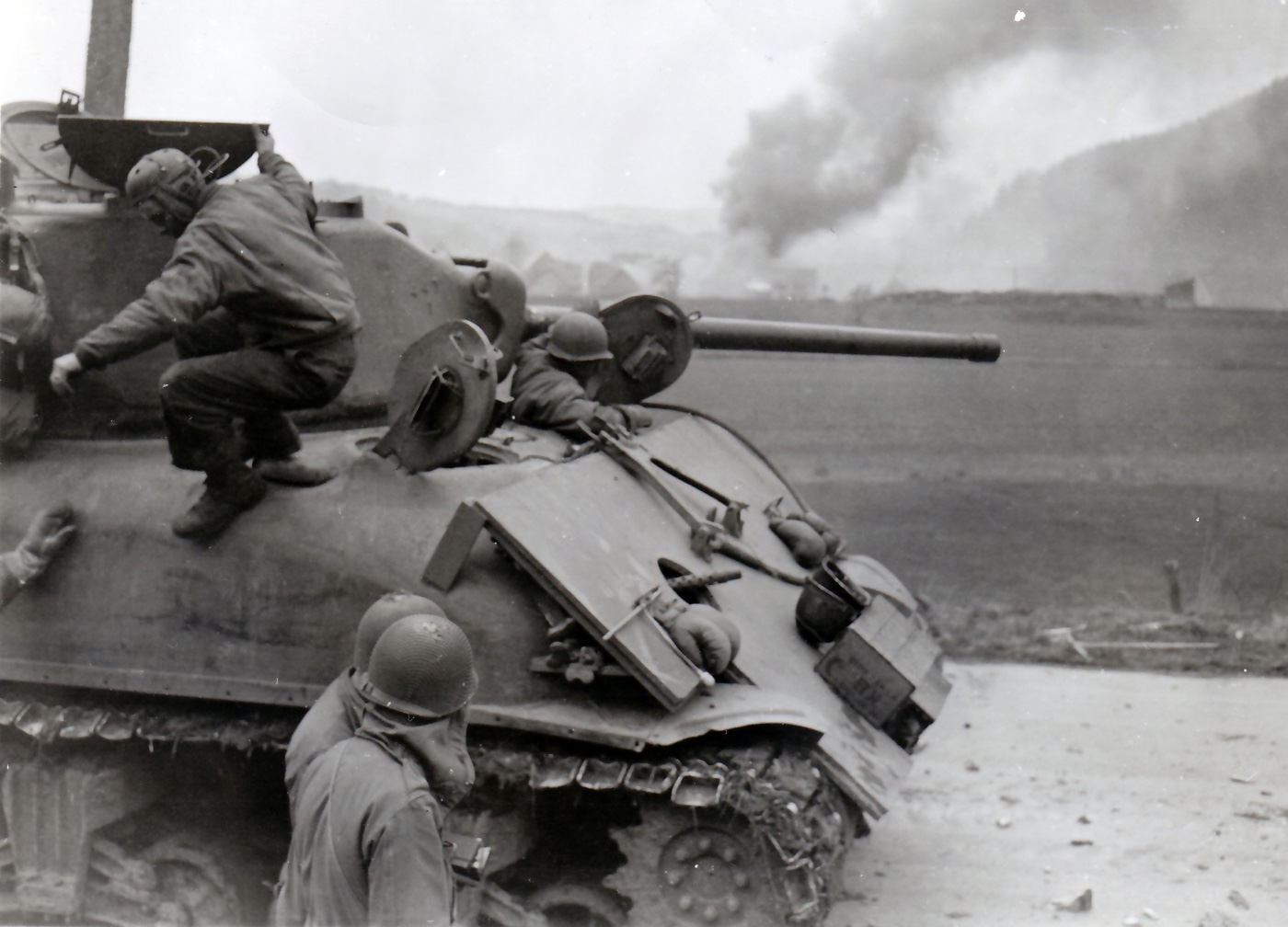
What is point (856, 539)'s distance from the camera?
1466 centimetres

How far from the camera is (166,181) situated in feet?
16.3

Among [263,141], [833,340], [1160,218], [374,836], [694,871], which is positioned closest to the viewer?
[374,836]

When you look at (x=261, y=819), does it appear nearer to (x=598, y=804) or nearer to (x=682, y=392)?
(x=598, y=804)

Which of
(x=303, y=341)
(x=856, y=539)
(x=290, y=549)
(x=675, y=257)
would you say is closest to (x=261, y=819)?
(x=290, y=549)

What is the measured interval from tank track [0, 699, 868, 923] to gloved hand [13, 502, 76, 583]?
2.32ft

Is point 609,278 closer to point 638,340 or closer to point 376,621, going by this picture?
point 638,340

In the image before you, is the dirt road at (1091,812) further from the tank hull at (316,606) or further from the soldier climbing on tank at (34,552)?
the soldier climbing on tank at (34,552)

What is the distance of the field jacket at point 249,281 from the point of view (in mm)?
4758

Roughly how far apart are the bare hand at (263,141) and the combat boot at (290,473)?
130 cm

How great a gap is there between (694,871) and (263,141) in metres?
3.47

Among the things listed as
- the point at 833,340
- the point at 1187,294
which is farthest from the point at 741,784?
the point at 1187,294

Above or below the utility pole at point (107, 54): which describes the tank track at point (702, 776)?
below

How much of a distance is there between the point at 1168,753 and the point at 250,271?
6.40 m

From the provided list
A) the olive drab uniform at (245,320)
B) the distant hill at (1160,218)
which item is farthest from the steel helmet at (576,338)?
the distant hill at (1160,218)
